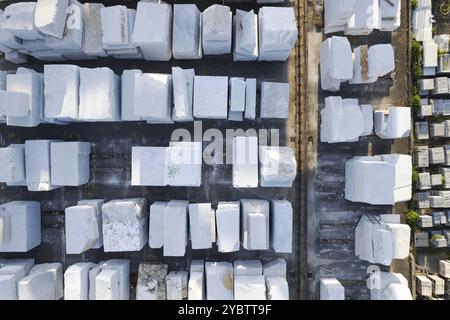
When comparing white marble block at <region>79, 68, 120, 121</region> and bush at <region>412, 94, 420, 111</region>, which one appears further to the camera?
bush at <region>412, 94, 420, 111</region>

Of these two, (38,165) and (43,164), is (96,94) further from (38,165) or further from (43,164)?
(38,165)

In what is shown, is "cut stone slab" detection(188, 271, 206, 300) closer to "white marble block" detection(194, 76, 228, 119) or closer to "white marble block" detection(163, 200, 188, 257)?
"white marble block" detection(163, 200, 188, 257)

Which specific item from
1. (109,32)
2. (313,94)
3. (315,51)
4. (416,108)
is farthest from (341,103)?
(109,32)

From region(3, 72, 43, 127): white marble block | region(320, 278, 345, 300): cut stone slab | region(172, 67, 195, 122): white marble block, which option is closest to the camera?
region(172, 67, 195, 122): white marble block

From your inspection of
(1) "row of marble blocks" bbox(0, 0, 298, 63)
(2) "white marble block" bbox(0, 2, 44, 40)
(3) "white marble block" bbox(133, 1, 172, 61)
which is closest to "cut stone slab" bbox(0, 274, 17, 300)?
(1) "row of marble blocks" bbox(0, 0, 298, 63)

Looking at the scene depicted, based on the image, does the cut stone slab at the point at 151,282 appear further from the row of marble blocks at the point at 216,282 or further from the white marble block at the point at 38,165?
the white marble block at the point at 38,165

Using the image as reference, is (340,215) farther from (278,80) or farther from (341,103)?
(278,80)

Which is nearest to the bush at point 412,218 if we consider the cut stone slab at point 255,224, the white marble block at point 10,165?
the cut stone slab at point 255,224
